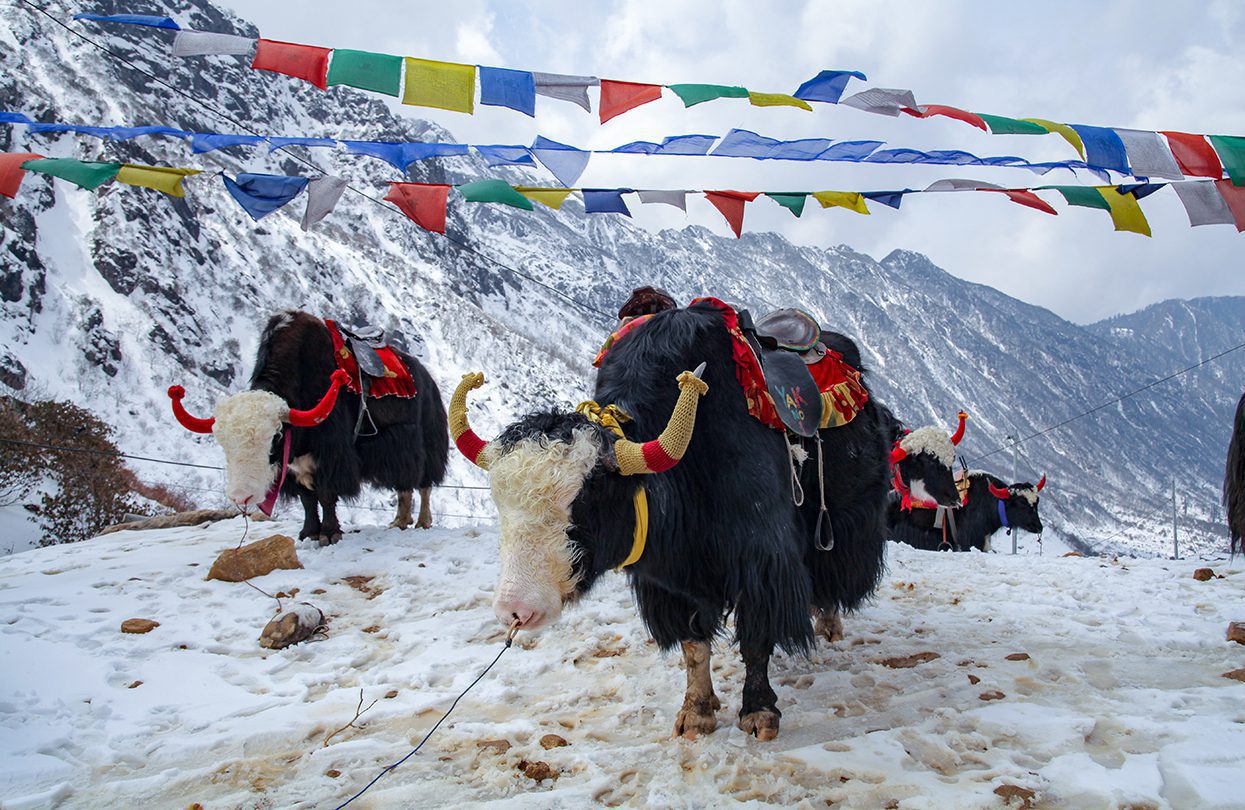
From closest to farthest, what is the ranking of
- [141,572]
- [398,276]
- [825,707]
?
[825,707] < [141,572] < [398,276]

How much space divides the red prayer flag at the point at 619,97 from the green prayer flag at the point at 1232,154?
A: 3008mm

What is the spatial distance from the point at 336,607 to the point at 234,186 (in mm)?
2470

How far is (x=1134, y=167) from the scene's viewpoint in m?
3.74

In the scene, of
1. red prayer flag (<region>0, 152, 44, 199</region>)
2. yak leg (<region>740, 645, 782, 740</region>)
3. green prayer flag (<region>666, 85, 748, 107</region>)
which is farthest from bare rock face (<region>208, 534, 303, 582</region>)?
green prayer flag (<region>666, 85, 748, 107</region>)

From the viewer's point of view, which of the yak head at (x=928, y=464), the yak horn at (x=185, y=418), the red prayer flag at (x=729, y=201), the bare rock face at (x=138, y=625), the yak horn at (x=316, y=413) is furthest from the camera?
the yak head at (x=928, y=464)

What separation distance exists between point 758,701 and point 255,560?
345cm

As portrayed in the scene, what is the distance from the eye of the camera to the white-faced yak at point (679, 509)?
1.95 meters

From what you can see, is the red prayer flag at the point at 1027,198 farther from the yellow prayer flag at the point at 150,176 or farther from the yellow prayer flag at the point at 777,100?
the yellow prayer flag at the point at 150,176

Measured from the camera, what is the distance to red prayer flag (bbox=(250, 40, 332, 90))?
3.68 metres

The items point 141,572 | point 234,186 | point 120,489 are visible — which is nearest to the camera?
point 234,186

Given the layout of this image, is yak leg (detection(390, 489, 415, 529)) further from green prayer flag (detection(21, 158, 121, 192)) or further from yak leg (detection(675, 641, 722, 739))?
yak leg (detection(675, 641, 722, 739))

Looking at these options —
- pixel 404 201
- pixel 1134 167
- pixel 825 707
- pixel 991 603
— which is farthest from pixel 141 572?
pixel 1134 167

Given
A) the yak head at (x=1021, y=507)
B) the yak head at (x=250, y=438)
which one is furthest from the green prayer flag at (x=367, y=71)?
the yak head at (x=1021, y=507)

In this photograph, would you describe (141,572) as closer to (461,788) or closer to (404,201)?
(404,201)
